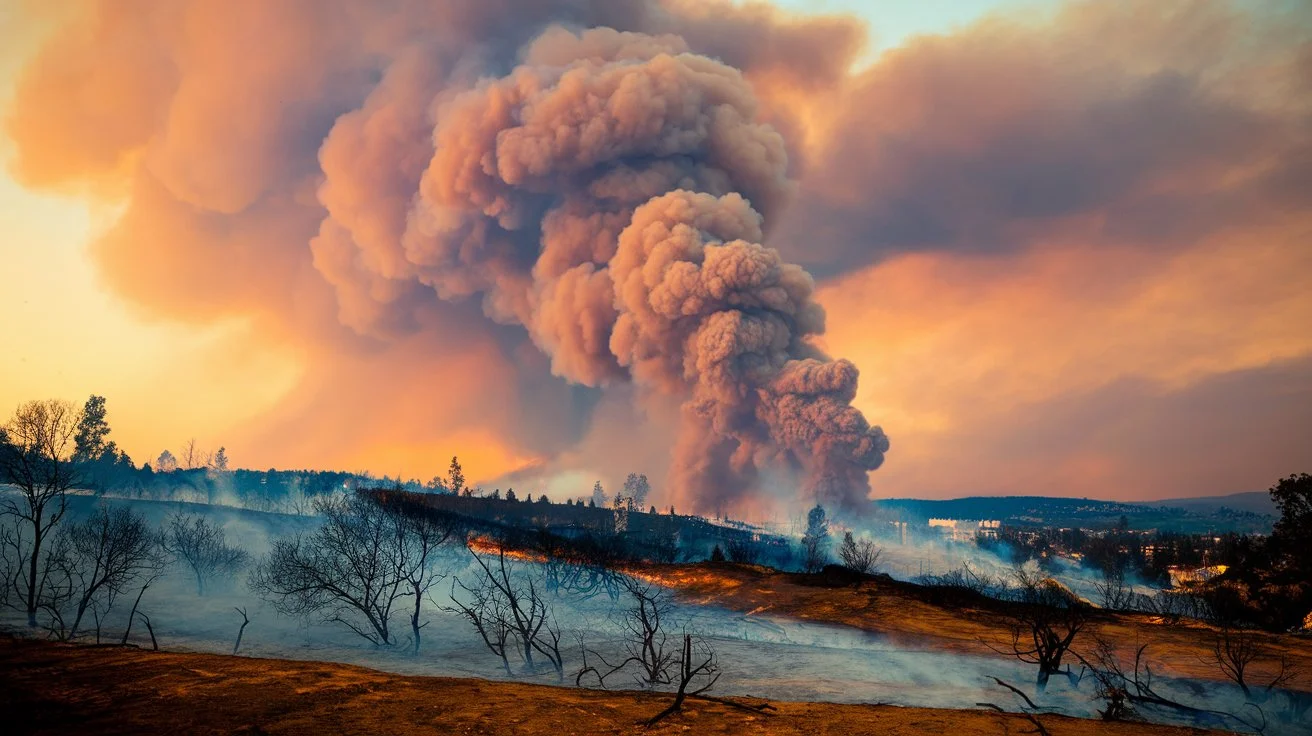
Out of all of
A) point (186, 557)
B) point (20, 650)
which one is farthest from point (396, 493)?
point (20, 650)

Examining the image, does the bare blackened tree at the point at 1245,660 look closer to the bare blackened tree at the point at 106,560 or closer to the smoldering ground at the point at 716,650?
the smoldering ground at the point at 716,650

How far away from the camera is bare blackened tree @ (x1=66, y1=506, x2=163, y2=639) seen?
34.5m

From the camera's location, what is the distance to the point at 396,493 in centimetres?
6419

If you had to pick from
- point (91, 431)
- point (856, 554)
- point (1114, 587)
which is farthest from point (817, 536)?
point (91, 431)

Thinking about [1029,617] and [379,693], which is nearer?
[379,693]

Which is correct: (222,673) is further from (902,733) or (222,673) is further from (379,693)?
(902,733)

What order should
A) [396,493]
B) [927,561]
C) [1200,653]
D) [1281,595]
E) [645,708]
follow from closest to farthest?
[645,708]
[1200,653]
[1281,595]
[396,493]
[927,561]

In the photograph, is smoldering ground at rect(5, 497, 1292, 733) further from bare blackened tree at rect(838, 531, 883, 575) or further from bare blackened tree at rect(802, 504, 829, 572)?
bare blackened tree at rect(802, 504, 829, 572)

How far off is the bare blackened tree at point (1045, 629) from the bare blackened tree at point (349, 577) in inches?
1154

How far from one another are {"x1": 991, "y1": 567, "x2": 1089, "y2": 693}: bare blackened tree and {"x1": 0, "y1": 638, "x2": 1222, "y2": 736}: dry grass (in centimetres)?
612

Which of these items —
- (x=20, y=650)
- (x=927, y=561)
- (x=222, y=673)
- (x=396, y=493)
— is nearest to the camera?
(x=222, y=673)

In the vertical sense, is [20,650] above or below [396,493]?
below

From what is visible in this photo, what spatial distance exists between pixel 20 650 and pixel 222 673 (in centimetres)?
812

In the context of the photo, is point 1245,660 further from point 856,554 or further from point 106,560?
point 856,554
